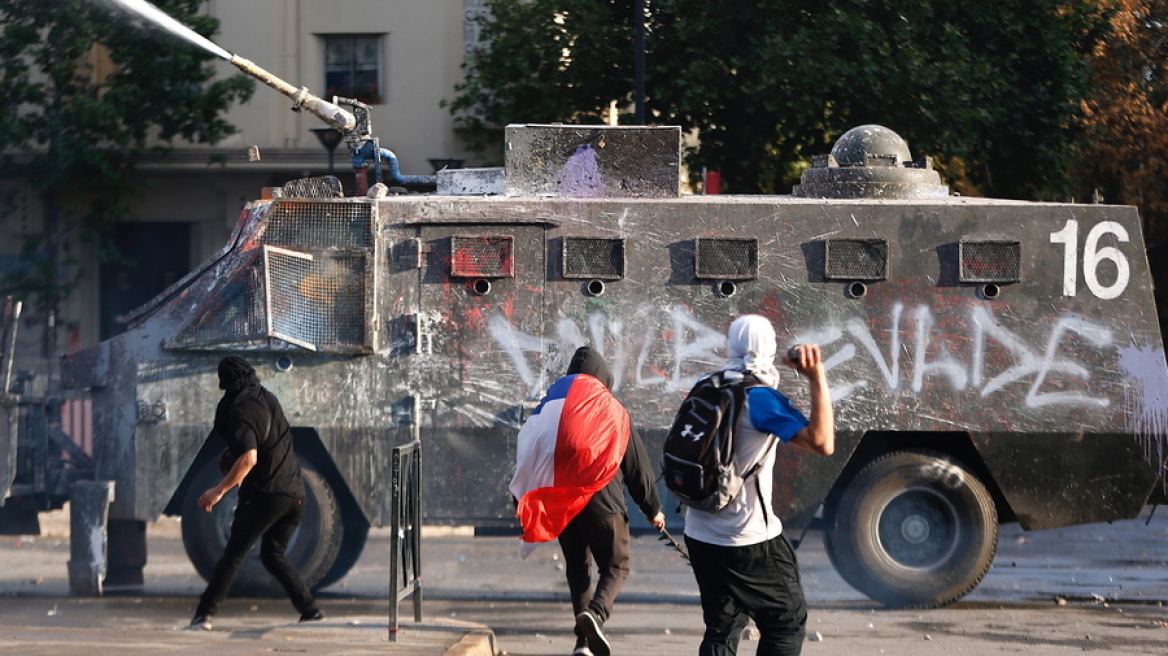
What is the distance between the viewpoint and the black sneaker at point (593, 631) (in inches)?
273

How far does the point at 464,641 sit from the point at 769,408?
2.62 m

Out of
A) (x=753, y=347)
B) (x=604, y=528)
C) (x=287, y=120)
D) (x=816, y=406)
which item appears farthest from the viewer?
(x=287, y=120)

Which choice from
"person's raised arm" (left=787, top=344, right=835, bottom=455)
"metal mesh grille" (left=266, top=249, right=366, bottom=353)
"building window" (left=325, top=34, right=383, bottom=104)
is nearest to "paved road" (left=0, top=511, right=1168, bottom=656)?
"metal mesh grille" (left=266, top=249, right=366, bottom=353)

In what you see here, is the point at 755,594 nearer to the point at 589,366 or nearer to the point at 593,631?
the point at 593,631

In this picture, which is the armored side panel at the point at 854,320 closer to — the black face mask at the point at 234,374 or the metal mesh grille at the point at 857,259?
the metal mesh grille at the point at 857,259

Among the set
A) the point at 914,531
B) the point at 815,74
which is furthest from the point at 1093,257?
the point at 815,74

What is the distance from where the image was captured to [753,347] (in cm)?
540

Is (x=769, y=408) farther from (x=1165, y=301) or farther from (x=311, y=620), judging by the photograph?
(x=1165, y=301)

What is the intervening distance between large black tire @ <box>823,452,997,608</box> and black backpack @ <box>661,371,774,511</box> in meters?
3.78

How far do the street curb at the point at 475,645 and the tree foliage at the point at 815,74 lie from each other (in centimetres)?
1005

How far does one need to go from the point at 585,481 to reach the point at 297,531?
275cm

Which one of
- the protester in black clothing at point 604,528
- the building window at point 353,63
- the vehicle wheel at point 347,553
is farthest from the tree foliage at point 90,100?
the protester in black clothing at point 604,528

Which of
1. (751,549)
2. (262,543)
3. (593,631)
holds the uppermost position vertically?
(751,549)

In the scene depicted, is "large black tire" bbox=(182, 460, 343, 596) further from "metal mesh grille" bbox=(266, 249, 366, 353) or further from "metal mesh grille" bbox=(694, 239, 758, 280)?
"metal mesh grille" bbox=(694, 239, 758, 280)
